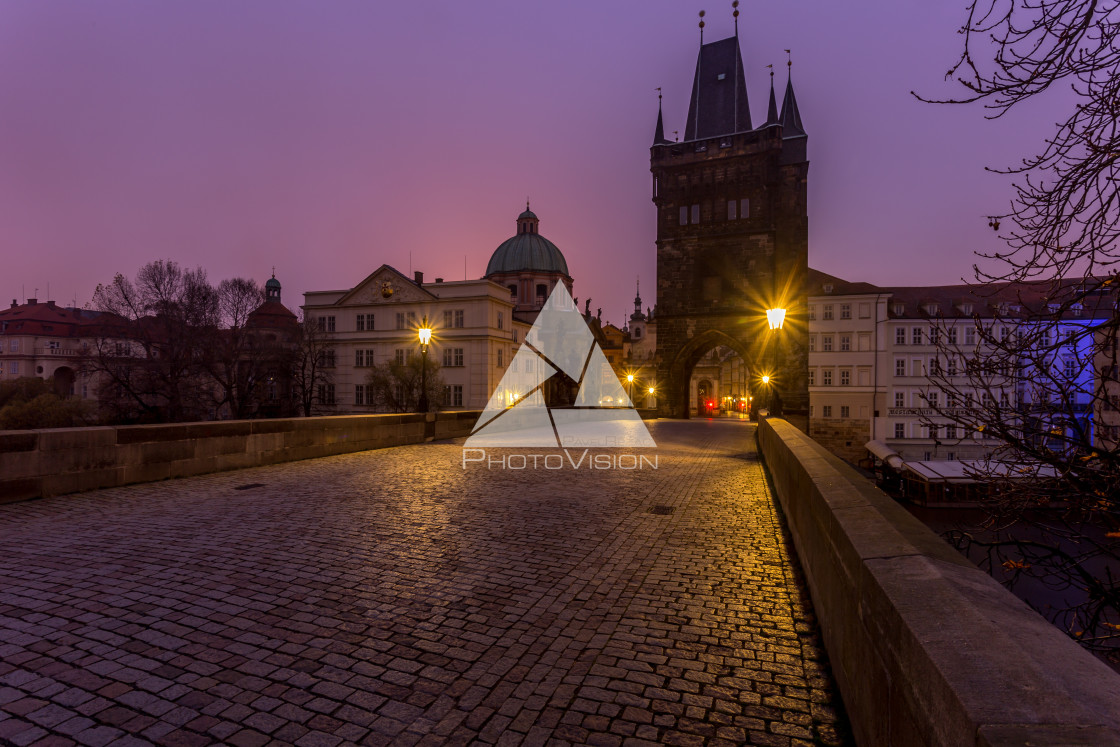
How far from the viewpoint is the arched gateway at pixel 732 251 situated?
38.5m

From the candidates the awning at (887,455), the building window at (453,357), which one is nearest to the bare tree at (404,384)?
the building window at (453,357)

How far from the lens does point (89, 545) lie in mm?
5930

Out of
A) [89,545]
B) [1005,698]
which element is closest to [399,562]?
[89,545]

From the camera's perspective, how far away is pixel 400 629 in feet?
13.6

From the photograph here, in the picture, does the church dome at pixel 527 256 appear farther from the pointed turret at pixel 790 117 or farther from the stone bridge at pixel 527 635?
the stone bridge at pixel 527 635

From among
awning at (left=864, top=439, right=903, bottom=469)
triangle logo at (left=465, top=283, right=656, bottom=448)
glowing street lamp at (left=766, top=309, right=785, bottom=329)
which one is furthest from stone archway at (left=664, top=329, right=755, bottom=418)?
glowing street lamp at (left=766, top=309, right=785, bottom=329)

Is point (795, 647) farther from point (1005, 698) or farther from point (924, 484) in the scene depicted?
point (924, 484)

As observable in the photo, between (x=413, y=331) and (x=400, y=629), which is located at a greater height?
(x=413, y=331)

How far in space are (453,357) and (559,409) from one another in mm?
14901

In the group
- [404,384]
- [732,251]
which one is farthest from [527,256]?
[732,251]

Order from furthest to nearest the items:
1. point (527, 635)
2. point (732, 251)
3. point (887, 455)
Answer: point (732, 251)
point (887, 455)
point (527, 635)

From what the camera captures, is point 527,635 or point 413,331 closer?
point 527,635

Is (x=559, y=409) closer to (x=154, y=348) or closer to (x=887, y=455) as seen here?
(x=887, y=455)

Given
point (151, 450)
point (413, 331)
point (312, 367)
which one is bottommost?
point (151, 450)
